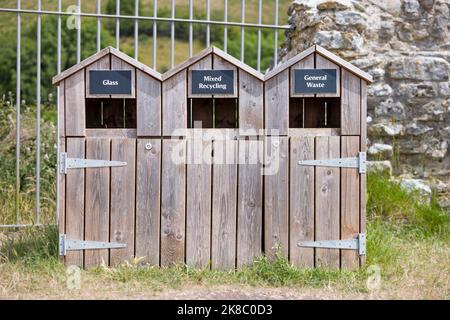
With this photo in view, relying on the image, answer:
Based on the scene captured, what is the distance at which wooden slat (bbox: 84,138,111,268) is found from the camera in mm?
4344

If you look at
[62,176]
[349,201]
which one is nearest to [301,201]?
[349,201]

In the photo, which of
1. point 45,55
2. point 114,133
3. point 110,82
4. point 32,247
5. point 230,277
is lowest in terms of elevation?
point 230,277

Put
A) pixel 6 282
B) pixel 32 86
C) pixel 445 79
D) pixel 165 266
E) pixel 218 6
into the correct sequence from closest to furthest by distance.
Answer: pixel 6 282
pixel 165 266
pixel 445 79
pixel 32 86
pixel 218 6

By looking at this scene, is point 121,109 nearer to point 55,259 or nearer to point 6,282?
point 55,259

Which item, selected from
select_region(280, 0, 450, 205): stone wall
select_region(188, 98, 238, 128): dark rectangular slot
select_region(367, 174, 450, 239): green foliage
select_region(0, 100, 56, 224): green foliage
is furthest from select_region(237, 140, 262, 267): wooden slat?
select_region(0, 100, 56, 224): green foliage

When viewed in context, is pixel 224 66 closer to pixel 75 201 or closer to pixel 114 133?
pixel 114 133

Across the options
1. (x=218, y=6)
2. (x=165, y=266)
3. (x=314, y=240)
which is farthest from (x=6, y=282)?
(x=218, y=6)

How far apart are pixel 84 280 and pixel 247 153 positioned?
1297mm

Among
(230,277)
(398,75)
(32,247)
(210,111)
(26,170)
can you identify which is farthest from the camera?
(26,170)

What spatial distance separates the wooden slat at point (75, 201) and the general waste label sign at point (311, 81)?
144 centimetres

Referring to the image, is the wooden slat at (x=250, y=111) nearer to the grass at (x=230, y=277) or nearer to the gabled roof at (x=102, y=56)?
the gabled roof at (x=102, y=56)

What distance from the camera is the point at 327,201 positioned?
175 inches

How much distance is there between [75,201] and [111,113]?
0.84 meters

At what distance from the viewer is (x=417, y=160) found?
20.1 ft
